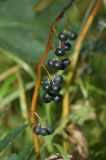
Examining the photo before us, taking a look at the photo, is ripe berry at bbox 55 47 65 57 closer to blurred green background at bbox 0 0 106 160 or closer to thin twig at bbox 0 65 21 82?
blurred green background at bbox 0 0 106 160

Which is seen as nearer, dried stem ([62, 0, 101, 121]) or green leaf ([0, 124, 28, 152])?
green leaf ([0, 124, 28, 152])

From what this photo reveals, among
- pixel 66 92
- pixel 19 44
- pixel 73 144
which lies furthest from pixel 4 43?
pixel 73 144

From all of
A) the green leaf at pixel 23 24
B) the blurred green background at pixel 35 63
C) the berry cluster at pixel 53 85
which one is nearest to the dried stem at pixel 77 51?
the blurred green background at pixel 35 63

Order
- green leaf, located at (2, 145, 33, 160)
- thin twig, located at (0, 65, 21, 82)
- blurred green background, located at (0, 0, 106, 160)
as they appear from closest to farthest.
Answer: green leaf, located at (2, 145, 33, 160) < blurred green background, located at (0, 0, 106, 160) < thin twig, located at (0, 65, 21, 82)

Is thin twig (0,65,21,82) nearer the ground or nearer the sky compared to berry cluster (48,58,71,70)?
nearer the sky

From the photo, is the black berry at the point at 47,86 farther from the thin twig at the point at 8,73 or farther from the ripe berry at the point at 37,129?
the thin twig at the point at 8,73

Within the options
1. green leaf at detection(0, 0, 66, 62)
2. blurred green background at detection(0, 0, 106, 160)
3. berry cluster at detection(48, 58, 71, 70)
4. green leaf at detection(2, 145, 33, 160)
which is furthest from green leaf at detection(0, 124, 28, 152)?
green leaf at detection(0, 0, 66, 62)

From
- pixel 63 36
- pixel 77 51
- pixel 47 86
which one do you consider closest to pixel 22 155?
pixel 47 86

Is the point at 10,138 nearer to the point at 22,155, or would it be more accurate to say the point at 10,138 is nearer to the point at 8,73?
the point at 22,155

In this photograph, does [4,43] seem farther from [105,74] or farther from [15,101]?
[105,74]
